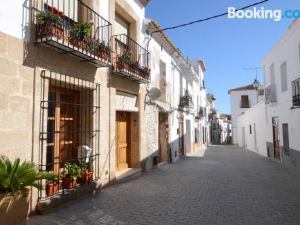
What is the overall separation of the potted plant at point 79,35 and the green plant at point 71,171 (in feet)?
7.94

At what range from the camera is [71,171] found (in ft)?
18.9

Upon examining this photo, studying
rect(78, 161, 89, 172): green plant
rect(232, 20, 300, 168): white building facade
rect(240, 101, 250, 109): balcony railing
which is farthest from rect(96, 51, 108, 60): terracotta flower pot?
rect(240, 101, 250, 109): balcony railing

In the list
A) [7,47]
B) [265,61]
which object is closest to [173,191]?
[7,47]

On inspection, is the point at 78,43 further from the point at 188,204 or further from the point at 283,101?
the point at 283,101

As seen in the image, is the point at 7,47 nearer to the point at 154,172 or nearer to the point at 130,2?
the point at 130,2

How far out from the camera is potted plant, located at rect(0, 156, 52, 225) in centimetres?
346

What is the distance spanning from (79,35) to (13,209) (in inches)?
138

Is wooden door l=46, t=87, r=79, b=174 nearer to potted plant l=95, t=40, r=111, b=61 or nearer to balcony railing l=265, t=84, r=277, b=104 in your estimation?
potted plant l=95, t=40, r=111, b=61

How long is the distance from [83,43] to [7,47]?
1.73 metres

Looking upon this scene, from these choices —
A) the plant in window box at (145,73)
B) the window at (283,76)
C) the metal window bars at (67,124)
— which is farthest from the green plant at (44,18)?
the window at (283,76)

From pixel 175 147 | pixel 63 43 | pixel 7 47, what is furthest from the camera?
pixel 175 147

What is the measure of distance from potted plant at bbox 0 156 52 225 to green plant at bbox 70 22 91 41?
2.80 metres

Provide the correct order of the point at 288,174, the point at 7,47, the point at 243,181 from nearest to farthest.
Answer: the point at 7,47, the point at 243,181, the point at 288,174

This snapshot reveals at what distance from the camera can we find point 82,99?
6.64m
